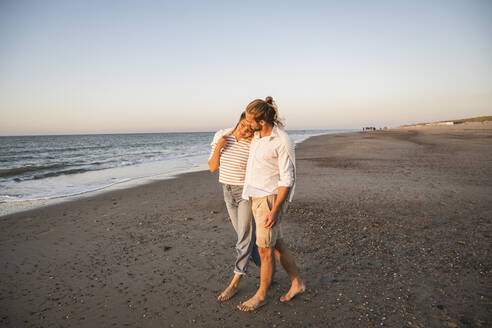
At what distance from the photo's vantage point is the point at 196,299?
3.12 meters

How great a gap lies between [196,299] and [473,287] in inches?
128

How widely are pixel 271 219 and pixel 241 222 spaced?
472mm

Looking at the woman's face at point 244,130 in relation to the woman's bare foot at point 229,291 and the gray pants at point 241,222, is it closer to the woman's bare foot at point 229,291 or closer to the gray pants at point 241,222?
the gray pants at point 241,222

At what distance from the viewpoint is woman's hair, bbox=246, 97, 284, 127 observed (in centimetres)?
257

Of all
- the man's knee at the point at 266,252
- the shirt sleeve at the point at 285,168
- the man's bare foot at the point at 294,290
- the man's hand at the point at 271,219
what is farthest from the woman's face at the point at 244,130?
the man's bare foot at the point at 294,290

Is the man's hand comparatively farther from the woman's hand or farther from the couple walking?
the woman's hand

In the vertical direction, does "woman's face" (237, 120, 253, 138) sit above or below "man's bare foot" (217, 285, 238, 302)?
above

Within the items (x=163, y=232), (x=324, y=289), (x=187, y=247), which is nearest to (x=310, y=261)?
(x=324, y=289)

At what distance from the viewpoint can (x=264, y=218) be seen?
2658 mm

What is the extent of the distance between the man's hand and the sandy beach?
3.34ft

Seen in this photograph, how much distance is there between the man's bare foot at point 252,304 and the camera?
9.48ft

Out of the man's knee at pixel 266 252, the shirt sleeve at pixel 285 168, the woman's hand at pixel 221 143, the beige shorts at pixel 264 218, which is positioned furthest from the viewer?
the woman's hand at pixel 221 143

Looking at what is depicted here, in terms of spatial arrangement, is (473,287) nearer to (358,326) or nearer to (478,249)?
(478,249)

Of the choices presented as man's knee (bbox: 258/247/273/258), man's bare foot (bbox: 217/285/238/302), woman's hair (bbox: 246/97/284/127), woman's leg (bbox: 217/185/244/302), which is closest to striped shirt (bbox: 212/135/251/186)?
woman's leg (bbox: 217/185/244/302)
